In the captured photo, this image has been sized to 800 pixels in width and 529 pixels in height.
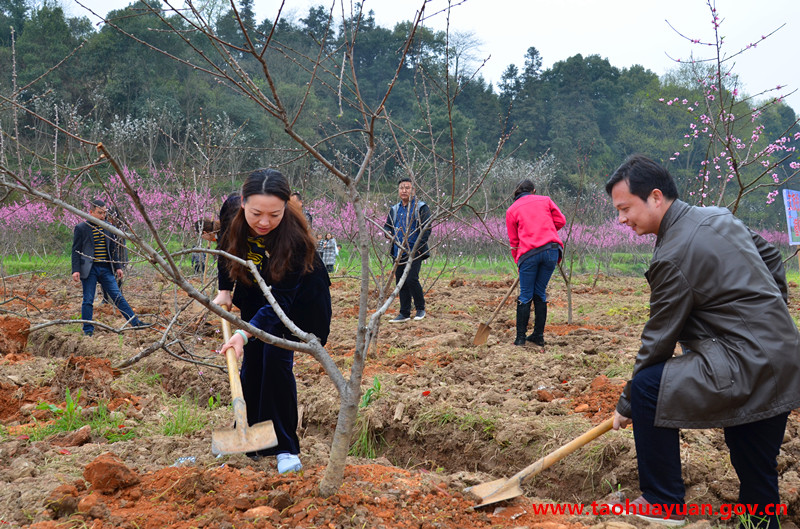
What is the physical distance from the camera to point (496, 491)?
244 centimetres

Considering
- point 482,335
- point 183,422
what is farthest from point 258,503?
point 482,335

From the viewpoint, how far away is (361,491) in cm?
234

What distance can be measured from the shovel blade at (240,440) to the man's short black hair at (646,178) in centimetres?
179

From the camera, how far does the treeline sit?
21.6 meters

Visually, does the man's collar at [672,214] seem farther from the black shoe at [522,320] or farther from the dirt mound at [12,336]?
the dirt mound at [12,336]

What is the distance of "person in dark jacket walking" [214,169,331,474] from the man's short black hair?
1.40 m

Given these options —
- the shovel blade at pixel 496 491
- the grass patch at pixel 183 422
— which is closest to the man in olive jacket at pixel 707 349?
the shovel blade at pixel 496 491

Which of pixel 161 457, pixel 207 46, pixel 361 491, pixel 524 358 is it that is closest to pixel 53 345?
pixel 161 457

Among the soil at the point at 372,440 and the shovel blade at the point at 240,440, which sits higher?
the shovel blade at the point at 240,440

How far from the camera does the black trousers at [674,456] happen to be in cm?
222

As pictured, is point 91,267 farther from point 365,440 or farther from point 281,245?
point 281,245

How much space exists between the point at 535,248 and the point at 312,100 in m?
24.3

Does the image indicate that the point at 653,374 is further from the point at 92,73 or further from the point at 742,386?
the point at 92,73

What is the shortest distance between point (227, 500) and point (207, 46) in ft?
95.3
